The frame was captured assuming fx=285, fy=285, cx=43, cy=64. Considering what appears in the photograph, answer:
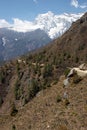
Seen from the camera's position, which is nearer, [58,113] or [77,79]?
[58,113]

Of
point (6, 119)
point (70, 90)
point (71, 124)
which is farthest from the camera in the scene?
point (6, 119)

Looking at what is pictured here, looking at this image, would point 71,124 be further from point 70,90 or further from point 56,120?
point 70,90

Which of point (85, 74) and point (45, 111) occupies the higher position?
point (85, 74)

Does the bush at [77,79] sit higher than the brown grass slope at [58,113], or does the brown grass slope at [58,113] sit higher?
the bush at [77,79]

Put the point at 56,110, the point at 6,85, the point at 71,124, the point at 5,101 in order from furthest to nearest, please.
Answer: the point at 6,85 < the point at 5,101 < the point at 56,110 < the point at 71,124

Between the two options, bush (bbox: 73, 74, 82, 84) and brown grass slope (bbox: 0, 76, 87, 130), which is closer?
brown grass slope (bbox: 0, 76, 87, 130)

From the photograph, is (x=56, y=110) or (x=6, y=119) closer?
(x=56, y=110)

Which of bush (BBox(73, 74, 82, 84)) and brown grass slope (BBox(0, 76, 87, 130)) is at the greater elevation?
bush (BBox(73, 74, 82, 84))

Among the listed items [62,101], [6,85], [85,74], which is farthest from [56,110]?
[6,85]

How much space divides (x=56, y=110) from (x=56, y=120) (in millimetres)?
4498

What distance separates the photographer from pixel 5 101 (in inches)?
6245

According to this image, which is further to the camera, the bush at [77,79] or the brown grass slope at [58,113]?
the bush at [77,79]

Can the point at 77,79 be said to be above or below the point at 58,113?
above

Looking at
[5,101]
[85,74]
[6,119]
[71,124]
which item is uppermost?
[85,74]
